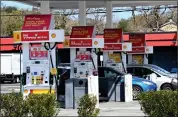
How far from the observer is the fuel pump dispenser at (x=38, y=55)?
14.9m

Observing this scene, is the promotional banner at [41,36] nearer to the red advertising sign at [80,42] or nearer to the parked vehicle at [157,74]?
the red advertising sign at [80,42]

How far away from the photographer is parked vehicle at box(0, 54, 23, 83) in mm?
40906

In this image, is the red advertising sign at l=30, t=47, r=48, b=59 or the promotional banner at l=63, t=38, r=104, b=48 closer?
the red advertising sign at l=30, t=47, r=48, b=59

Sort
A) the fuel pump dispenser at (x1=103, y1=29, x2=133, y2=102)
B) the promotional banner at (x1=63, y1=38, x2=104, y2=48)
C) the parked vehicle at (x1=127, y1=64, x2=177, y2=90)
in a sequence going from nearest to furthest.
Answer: the promotional banner at (x1=63, y1=38, x2=104, y2=48)
the fuel pump dispenser at (x1=103, y1=29, x2=133, y2=102)
the parked vehicle at (x1=127, y1=64, x2=177, y2=90)

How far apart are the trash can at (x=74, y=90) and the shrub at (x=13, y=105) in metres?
6.04

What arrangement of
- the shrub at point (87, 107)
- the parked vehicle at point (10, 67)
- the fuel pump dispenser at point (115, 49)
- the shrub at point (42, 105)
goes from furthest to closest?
the parked vehicle at point (10, 67) < the fuel pump dispenser at point (115, 49) < the shrub at point (87, 107) < the shrub at point (42, 105)

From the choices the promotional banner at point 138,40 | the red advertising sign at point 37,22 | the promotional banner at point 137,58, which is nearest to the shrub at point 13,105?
the red advertising sign at point 37,22

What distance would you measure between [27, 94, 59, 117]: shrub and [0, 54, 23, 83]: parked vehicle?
31510 millimetres

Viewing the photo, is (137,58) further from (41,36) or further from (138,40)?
(41,36)

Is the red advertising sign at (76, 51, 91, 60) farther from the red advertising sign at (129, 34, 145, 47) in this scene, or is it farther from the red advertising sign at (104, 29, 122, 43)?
the red advertising sign at (129, 34, 145, 47)

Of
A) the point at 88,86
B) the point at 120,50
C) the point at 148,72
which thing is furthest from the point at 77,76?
the point at 148,72

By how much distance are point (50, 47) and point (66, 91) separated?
5.94ft

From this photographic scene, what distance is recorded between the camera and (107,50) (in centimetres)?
2175

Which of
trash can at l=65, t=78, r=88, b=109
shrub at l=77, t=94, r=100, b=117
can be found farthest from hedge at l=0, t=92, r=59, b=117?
trash can at l=65, t=78, r=88, b=109
